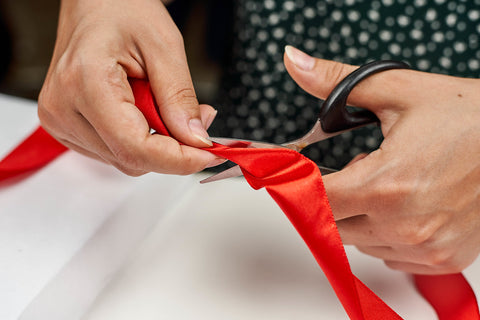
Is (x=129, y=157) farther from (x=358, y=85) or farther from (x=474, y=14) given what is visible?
(x=474, y=14)

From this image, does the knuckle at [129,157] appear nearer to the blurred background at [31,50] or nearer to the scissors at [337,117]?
the scissors at [337,117]

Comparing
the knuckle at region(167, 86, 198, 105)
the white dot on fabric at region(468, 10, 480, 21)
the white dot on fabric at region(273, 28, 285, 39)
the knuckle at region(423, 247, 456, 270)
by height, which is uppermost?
the white dot on fabric at region(468, 10, 480, 21)

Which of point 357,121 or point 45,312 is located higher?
point 357,121

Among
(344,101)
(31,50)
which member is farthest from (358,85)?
(31,50)

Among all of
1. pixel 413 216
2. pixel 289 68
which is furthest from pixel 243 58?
pixel 413 216

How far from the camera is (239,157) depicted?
0.37 m

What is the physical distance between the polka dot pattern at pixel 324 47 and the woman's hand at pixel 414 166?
16 centimetres

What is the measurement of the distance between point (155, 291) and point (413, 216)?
0.81 feet

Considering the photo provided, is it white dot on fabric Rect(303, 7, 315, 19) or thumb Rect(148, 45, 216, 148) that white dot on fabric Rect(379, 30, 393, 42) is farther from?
thumb Rect(148, 45, 216, 148)

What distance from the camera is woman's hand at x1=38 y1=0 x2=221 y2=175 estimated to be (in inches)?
14.8

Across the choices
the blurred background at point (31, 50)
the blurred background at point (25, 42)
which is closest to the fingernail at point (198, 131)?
the blurred background at point (31, 50)

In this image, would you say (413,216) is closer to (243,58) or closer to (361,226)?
(361,226)

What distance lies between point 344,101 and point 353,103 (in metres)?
0.02

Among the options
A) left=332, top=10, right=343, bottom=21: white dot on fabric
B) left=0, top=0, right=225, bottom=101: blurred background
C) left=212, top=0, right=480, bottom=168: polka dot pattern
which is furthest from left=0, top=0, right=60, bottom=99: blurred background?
left=332, top=10, right=343, bottom=21: white dot on fabric
